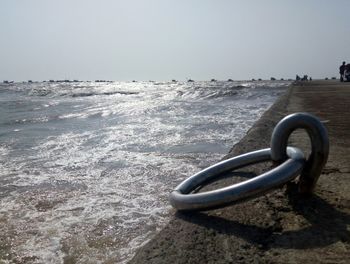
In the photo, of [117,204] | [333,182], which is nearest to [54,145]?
[117,204]

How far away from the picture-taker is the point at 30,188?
5.70 meters

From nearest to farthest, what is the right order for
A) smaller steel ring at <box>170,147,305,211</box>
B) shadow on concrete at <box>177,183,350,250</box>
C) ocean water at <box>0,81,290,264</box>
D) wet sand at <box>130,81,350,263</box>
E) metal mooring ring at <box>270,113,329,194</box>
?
wet sand at <box>130,81,350,263</box> → shadow on concrete at <box>177,183,350,250</box> → smaller steel ring at <box>170,147,305,211</box> → metal mooring ring at <box>270,113,329,194</box> → ocean water at <box>0,81,290,264</box>

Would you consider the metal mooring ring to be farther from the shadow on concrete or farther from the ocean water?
the ocean water

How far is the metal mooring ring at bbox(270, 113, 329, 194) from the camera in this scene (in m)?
2.71

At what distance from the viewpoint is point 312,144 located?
2746mm

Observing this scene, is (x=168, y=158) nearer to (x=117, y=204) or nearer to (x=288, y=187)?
(x=117, y=204)

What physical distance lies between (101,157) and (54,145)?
240cm

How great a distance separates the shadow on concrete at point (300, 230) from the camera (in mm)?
2232

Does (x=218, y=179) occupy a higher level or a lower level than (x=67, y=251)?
higher

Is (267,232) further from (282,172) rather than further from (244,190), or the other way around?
(282,172)

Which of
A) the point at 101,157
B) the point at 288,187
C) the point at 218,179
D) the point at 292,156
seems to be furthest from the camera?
the point at 101,157

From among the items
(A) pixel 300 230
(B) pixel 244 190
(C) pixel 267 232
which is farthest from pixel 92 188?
(A) pixel 300 230

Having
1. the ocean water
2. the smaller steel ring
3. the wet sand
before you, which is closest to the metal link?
the smaller steel ring

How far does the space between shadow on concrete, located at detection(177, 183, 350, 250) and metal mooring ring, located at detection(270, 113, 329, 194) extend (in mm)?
146
